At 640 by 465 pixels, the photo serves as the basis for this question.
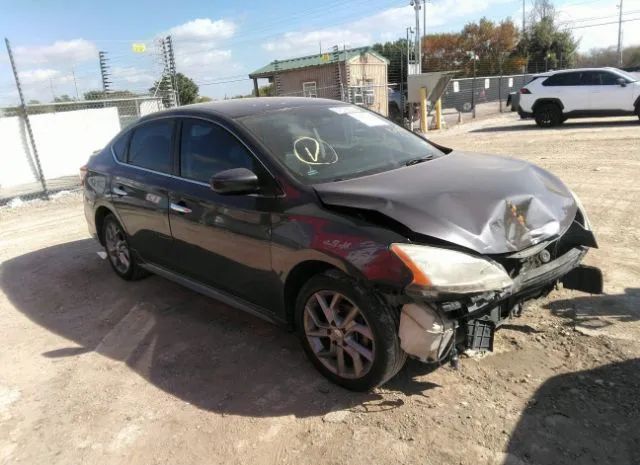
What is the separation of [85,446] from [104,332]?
1499 millimetres

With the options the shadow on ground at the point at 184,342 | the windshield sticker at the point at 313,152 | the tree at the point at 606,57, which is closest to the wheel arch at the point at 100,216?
the shadow on ground at the point at 184,342

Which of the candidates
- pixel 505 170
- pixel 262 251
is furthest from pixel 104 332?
pixel 505 170

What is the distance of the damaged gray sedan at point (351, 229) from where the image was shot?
273cm

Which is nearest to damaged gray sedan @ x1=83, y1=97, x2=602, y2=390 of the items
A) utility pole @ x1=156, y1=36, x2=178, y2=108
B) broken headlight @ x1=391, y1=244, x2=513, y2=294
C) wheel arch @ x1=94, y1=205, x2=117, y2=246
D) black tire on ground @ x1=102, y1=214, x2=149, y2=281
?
broken headlight @ x1=391, y1=244, x2=513, y2=294

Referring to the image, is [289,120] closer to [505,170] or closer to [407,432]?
[505,170]

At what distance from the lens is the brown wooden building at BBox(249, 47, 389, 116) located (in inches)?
1140

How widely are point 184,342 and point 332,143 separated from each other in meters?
1.87

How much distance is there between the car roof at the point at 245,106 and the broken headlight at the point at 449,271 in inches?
71.7

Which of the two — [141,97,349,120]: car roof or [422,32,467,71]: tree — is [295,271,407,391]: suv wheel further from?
[422,32,467,71]: tree

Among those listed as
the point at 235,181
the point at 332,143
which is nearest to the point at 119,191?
the point at 235,181

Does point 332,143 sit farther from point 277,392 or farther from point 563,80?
point 563,80

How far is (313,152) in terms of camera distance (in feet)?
11.9

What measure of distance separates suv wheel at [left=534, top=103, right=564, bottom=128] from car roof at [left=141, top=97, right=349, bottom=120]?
13.4 metres

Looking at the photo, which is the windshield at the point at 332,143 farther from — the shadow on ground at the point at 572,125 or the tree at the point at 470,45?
the tree at the point at 470,45
